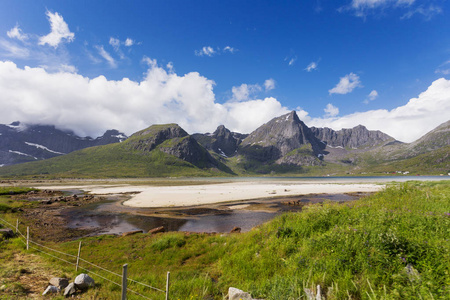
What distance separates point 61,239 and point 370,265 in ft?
87.8

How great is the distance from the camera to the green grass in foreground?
20.4ft

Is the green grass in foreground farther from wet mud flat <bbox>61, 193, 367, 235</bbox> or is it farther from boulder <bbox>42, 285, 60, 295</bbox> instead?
wet mud flat <bbox>61, 193, 367, 235</bbox>

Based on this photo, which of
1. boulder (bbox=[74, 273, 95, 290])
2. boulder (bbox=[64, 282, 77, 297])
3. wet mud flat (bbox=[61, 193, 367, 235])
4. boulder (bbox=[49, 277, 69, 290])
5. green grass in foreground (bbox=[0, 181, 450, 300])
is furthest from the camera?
wet mud flat (bbox=[61, 193, 367, 235])

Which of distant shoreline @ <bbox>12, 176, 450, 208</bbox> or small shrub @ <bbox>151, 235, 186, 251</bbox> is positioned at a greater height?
small shrub @ <bbox>151, 235, 186, 251</bbox>

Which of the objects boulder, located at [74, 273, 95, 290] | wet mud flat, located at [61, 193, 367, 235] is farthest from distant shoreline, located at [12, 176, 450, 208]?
boulder, located at [74, 273, 95, 290]

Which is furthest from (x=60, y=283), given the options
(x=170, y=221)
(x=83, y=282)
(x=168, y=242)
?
(x=170, y=221)

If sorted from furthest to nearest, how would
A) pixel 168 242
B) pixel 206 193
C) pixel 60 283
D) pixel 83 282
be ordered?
pixel 206 193 < pixel 168 242 < pixel 60 283 < pixel 83 282

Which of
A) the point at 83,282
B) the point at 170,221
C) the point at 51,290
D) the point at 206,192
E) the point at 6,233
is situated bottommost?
the point at 206,192

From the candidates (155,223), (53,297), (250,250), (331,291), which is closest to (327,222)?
(250,250)

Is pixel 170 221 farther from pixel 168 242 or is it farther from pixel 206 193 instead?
pixel 206 193

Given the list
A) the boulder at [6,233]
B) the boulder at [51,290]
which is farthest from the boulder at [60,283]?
the boulder at [6,233]

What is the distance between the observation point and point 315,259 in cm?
866

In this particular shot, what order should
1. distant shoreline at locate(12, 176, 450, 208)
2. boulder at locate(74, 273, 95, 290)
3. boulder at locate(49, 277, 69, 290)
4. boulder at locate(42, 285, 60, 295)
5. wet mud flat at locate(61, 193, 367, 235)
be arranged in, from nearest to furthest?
boulder at locate(42, 285, 60, 295), boulder at locate(74, 273, 95, 290), boulder at locate(49, 277, 69, 290), wet mud flat at locate(61, 193, 367, 235), distant shoreline at locate(12, 176, 450, 208)

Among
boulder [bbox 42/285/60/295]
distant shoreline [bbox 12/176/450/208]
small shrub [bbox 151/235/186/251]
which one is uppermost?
boulder [bbox 42/285/60/295]
